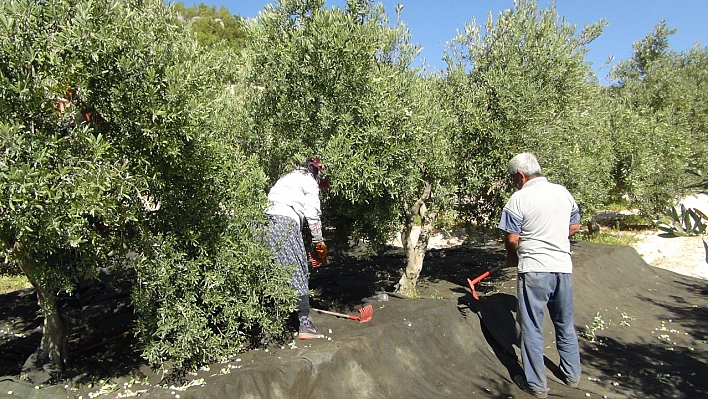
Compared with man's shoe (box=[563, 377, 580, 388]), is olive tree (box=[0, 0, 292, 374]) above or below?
above

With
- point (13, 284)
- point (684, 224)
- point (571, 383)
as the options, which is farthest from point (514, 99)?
point (13, 284)

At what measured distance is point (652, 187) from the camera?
48.7 ft

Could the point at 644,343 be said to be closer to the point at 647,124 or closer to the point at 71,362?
the point at 71,362

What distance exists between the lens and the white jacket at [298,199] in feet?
17.9

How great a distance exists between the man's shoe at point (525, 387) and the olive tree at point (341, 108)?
2.36m

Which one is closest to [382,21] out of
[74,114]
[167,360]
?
[74,114]

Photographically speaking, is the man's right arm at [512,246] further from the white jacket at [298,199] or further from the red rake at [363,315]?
the white jacket at [298,199]

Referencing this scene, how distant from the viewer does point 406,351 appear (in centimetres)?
552

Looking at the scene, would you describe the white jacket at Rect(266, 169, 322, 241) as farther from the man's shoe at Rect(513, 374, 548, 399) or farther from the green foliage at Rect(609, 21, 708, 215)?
the green foliage at Rect(609, 21, 708, 215)

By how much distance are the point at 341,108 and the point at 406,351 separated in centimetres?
282

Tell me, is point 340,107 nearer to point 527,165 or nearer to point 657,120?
point 527,165

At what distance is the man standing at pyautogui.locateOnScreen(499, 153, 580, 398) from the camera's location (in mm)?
4938

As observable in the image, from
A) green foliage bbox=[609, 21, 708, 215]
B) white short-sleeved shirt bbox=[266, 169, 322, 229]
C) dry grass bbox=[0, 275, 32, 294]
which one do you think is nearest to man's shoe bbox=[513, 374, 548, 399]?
→ white short-sleeved shirt bbox=[266, 169, 322, 229]

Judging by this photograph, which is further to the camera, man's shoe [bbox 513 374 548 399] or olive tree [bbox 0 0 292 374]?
man's shoe [bbox 513 374 548 399]
